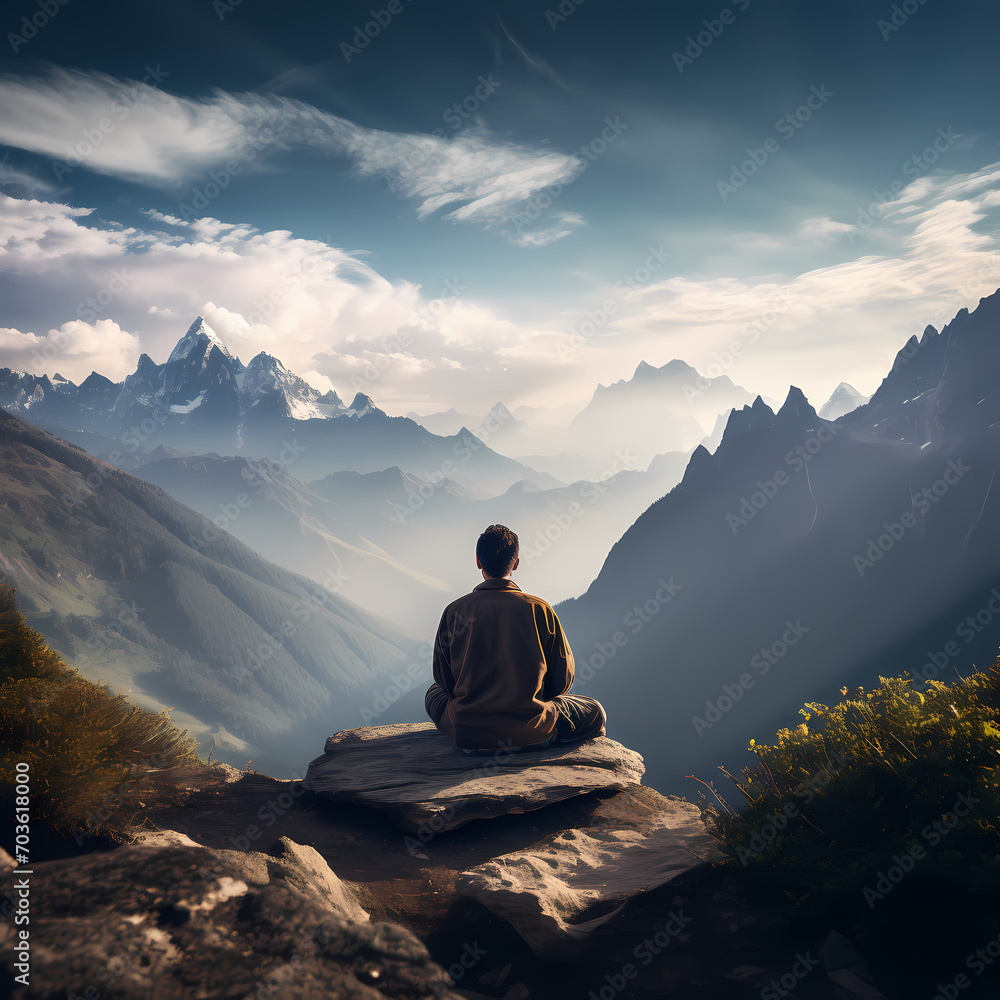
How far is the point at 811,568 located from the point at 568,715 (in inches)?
5608

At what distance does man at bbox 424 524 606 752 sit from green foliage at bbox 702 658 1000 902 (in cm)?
A: 288

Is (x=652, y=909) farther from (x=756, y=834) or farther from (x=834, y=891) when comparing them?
(x=834, y=891)

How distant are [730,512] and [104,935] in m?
178

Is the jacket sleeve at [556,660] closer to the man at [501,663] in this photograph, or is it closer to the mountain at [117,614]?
the man at [501,663]

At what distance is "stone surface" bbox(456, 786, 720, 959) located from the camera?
13.6ft

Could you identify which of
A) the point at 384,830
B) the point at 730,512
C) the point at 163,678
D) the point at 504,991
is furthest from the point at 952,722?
the point at 163,678

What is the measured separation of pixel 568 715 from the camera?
8180 millimetres

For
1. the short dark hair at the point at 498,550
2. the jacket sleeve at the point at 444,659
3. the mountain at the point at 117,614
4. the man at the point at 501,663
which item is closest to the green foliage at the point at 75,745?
the jacket sleeve at the point at 444,659

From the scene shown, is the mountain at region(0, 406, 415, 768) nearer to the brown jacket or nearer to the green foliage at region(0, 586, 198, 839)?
the green foliage at region(0, 586, 198, 839)

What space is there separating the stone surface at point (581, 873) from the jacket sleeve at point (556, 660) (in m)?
1.72

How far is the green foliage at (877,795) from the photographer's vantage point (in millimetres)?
3408

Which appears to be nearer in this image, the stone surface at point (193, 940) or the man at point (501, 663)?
the stone surface at point (193, 940)

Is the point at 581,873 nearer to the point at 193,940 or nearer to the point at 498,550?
the point at 498,550

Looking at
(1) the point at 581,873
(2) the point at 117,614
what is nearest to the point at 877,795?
(1) the point at 581,873
